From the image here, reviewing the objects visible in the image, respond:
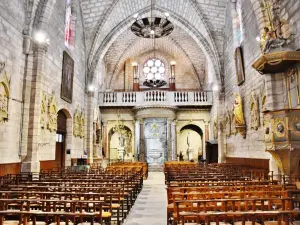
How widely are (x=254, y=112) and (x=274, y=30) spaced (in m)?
3.84

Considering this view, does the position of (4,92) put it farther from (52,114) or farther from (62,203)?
(62,203)

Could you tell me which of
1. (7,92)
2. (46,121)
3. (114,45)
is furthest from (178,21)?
(7,92)

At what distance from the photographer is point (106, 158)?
22750 mm

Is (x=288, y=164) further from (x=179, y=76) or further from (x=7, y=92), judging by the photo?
(x=179, y=76)

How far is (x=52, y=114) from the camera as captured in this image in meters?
12.8

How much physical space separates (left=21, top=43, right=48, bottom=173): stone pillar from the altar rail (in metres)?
11.2

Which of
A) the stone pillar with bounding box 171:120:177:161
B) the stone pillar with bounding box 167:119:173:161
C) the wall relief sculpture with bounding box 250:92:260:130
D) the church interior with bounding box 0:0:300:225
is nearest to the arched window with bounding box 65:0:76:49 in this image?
the church interior with bounding box 0:0:300:225

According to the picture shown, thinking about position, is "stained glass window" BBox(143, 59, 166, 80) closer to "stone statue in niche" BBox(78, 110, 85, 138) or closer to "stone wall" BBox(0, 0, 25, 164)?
"stone statue in niche" BBox(78, 110, 85, 138)

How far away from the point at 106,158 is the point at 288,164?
17.0m

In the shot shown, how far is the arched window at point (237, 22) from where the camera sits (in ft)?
46.2

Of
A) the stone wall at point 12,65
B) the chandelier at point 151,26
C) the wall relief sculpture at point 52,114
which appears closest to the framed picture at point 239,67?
the chandelier at point 151,26

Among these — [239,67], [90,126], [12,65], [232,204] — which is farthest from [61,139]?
[232,204]

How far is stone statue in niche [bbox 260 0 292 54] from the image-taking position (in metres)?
8.31

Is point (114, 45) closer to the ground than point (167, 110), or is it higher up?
higher up
